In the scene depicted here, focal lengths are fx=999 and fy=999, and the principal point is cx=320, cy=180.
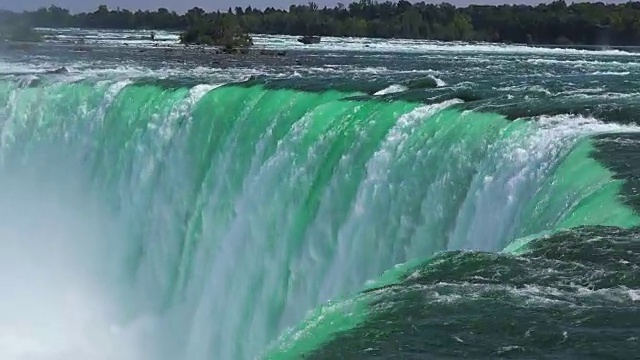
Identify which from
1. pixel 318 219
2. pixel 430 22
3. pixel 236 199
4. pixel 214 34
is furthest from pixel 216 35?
pixel 318 219

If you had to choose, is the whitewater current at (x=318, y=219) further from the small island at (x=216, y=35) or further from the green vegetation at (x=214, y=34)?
the green vegetation at (x=214, y=34)

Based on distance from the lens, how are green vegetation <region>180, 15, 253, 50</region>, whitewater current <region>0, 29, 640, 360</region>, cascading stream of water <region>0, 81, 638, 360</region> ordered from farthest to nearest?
green vegetation <region>180, 15, 253, 50</region>, cascading stream of water <region>0, 81, 638, 360</region>, whitewater current <region>0, 29, 640, 360</region>

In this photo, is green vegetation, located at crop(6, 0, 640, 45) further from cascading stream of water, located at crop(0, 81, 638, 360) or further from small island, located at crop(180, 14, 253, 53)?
cascading stream of water, located at crop(0, 81, 638, 360)

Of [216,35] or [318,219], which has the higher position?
[318,219]

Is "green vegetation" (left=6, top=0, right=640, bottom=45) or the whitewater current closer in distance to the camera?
the whitewater current

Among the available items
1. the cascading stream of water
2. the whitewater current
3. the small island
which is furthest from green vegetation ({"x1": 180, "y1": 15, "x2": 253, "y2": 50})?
the whitewater current

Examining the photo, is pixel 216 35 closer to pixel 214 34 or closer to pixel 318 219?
pixel 214 34
